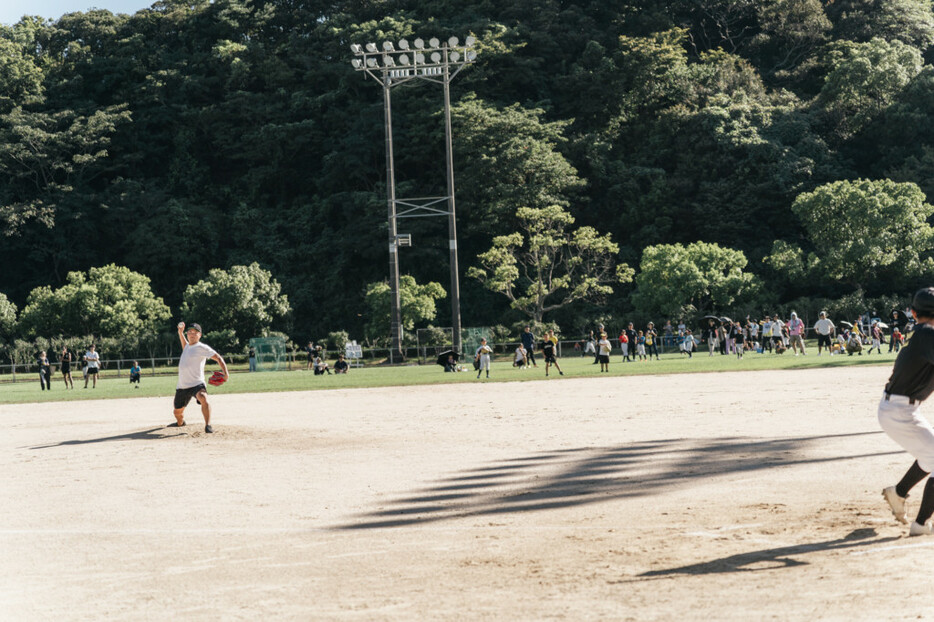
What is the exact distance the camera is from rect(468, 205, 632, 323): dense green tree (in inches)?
2110

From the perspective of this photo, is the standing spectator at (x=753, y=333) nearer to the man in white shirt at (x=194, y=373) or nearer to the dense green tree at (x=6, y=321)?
the man in white shirt at (x=194, y=373)

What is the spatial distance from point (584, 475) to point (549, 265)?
46.4m

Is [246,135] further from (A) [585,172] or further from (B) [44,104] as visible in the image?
(A) [585,172]

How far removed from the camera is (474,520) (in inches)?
337

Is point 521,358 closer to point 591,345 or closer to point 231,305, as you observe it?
point 591,345

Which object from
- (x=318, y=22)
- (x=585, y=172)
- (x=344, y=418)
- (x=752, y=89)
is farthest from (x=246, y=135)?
(x=344, y=418)

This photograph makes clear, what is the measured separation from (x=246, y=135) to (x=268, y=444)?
61517mm

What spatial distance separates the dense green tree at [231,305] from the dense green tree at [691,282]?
22452 mm

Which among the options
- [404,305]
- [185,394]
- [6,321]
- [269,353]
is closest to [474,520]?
[185,394]

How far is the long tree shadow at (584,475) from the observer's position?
910cm

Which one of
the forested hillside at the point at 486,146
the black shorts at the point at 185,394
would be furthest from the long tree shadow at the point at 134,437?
the forested hillside at the point at 486,146

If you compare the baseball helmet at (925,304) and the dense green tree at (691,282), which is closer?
the baseball helmet at (925,304)

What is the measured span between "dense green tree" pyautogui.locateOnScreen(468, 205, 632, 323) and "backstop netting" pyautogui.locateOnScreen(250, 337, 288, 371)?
495 inches

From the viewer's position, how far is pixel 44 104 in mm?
72750
